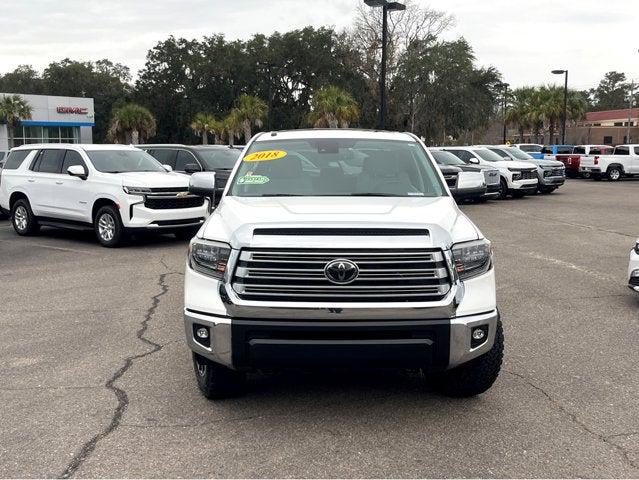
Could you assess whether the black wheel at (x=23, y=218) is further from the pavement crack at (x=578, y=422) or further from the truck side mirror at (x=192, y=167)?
the pavement crack at (x=578, y=422)

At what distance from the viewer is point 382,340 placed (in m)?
3.77

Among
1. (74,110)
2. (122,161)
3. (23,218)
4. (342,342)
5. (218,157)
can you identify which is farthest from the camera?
(74,110)

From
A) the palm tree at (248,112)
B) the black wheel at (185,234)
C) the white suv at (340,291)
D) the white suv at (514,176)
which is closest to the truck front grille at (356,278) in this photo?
the white suv at (340,291)

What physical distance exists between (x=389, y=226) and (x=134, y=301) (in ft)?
15.1

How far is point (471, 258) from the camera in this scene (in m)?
4.04

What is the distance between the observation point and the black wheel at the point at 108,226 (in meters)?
11.8

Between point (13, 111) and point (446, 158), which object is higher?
point (13, 111)

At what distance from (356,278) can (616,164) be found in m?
33.1

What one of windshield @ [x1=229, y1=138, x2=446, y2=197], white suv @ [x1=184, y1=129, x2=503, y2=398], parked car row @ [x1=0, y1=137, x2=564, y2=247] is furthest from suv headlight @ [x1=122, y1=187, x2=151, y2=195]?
white suv @ [x1=184, y1=129, x2=503, y2=398]

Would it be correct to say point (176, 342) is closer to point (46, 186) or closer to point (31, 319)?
point (31, 319)

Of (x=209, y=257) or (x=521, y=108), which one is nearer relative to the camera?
(x=209, y=257)

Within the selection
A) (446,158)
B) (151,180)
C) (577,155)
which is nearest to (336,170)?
(151,180)

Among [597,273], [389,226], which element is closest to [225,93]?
[597,273]

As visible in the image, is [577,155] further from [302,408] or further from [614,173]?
[302,408]
